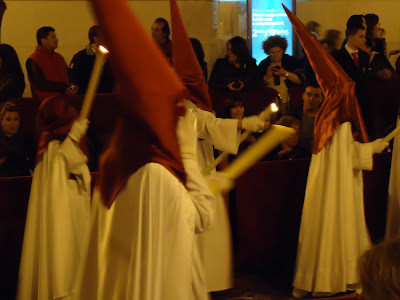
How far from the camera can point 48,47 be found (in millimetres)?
8367

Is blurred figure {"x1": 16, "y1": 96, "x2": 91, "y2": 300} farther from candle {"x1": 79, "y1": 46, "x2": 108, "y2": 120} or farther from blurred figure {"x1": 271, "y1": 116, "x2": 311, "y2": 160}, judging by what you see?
blurred figure {"x1": 271, "y1": 116, "x2": 311, "y2": 160}

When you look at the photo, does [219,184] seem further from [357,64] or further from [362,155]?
[357,64]

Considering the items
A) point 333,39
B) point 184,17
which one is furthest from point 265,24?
point 333,39

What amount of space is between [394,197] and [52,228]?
329 centimetres

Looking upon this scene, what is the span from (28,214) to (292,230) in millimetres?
2564

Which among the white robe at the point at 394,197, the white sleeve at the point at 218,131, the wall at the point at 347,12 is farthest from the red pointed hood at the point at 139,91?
the wall at the point at 347,12

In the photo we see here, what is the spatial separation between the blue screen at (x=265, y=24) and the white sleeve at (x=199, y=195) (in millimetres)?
7558

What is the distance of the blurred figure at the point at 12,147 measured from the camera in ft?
21.0

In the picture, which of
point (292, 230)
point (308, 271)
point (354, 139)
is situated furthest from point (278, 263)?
point (354, 139)

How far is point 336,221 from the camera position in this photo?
5977 millimetres

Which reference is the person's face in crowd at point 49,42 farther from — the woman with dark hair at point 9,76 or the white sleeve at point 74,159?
the white sleeve at point 74,159

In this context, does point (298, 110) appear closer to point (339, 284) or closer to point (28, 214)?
point (339, 284)

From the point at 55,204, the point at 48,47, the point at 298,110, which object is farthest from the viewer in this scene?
the point at 48,47

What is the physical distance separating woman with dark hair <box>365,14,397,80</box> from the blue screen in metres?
2.06
